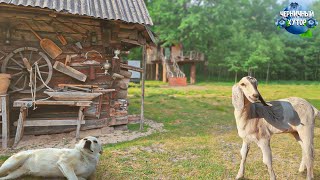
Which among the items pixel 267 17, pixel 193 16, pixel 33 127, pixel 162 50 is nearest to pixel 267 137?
pixel 33 127

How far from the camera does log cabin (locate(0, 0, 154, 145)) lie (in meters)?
7.03

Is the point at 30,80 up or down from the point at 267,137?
up

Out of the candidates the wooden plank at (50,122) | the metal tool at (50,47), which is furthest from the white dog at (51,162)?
the metal tool at (50,47)

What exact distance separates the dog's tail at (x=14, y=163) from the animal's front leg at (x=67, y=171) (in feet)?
2.14

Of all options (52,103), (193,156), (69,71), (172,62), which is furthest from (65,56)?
(172,62)

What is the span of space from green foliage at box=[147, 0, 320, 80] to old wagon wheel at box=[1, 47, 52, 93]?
24.2m

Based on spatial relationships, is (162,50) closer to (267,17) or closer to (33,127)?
(267,17)

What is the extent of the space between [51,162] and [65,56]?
411cm

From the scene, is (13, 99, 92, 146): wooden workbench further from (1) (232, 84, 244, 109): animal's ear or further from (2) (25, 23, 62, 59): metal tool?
(1) (232, 84, 244, 109): animal's ear

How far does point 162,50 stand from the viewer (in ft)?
111

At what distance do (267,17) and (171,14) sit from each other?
2165 centimetres

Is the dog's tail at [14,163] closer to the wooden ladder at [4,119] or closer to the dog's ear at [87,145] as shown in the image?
the dog's ear at [87,145]

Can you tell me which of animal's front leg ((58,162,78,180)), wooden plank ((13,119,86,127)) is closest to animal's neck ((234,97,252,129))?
animal's front leg ((58,162,78,180))

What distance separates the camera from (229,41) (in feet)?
115
